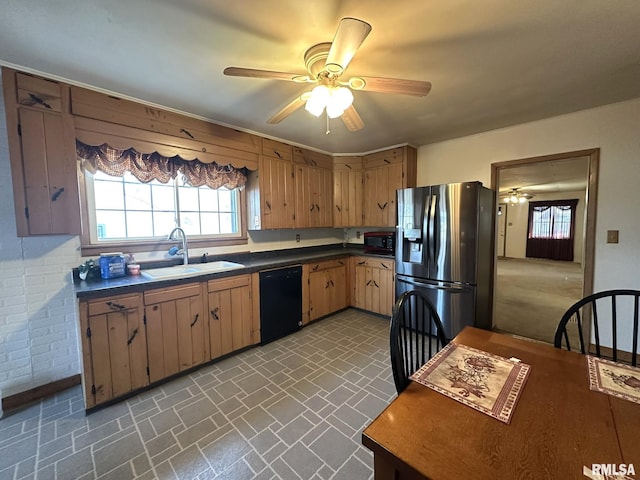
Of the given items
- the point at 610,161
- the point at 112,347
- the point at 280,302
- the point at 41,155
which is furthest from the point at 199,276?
the point at 610,161

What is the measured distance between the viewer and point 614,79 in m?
2.02

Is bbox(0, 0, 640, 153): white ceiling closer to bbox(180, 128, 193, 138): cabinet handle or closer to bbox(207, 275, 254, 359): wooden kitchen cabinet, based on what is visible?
bbox(180, 128, 193, 138): cabinet handle

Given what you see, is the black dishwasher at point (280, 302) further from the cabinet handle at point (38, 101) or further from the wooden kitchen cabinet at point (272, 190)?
the cabinet handle at point (38, 101)

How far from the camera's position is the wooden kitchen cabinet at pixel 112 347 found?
184 cm

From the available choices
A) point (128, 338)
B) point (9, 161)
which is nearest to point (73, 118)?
point (9, 161)

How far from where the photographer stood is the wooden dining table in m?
0.64

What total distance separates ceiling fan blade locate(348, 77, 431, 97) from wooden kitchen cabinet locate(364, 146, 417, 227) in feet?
6.90

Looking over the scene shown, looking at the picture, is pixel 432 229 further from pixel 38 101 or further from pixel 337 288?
pixel 38 101

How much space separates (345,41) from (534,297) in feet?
18.0

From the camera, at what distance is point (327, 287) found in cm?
363

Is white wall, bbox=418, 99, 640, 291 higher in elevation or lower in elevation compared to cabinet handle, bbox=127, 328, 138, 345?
higher

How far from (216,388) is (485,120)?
3729mm

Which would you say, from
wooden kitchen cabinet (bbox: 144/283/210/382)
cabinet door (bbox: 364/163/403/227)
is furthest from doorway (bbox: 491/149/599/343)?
wooden kitchen cabinet (bbox: 144/283/210/382)

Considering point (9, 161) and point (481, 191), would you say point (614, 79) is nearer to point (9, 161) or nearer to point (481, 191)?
point (481, 191)
